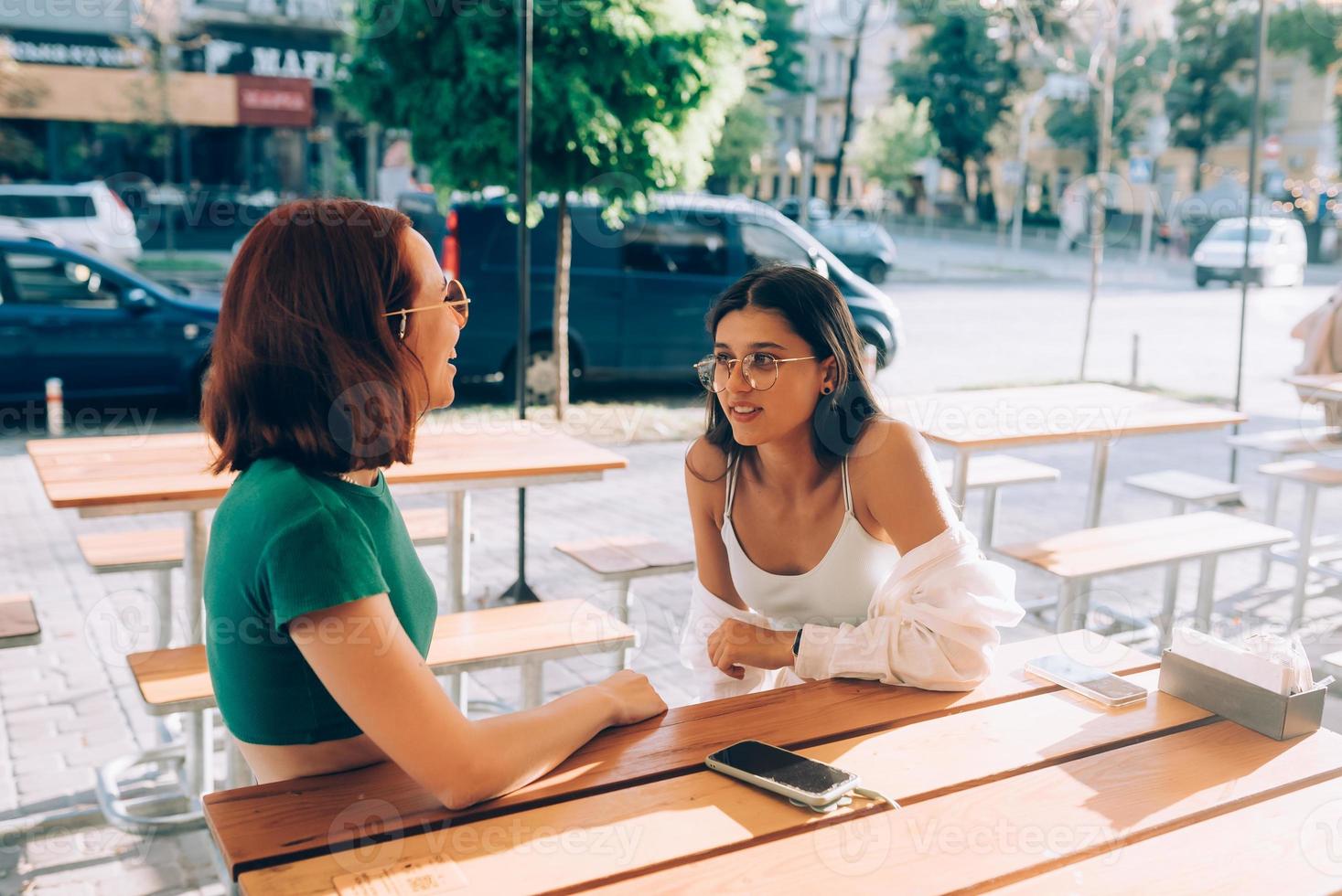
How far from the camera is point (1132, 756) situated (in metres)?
1.92

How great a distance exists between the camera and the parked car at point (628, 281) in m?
10.0

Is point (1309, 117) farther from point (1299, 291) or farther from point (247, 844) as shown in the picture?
point (247, 844)

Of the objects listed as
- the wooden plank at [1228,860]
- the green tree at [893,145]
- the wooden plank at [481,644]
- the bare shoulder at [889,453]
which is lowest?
the wooden plank at [481,644]

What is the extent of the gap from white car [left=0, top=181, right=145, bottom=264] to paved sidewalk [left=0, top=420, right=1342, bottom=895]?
12333 mm

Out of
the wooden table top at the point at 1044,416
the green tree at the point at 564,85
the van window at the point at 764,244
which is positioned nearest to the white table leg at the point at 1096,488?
the wooden table top at the point at 1044,416

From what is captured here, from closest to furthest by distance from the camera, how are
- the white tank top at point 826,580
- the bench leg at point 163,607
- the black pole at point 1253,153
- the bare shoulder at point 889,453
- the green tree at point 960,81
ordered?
the bare shoulder at point 889,453 < the white tank top at point 826,580 < the bench leg at point 163,607 < the black pole at point 1253,153 < the green tree at point 960,81

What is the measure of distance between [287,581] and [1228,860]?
4.22ft

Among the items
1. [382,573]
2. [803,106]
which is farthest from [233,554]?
[803,106]

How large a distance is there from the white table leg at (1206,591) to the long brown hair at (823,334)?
280 centimetres

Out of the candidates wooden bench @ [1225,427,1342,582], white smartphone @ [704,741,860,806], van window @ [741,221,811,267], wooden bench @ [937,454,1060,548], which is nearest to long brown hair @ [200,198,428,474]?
white smartphone @ [704,741,860,806]

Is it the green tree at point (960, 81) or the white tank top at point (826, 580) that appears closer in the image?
the white tank top at point (826, 580)

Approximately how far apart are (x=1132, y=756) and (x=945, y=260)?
33205 millimetres

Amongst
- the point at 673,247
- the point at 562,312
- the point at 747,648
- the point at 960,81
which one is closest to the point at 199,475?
the point at 747,648

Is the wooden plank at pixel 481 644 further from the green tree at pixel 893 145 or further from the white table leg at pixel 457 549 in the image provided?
Result: the green tree at pixel 893 145
